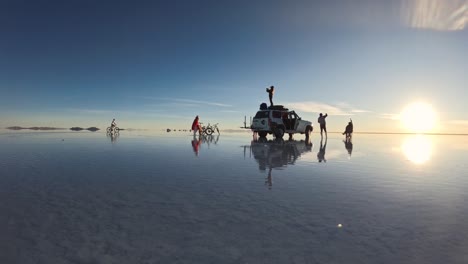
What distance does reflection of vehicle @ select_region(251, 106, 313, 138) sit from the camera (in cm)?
2483

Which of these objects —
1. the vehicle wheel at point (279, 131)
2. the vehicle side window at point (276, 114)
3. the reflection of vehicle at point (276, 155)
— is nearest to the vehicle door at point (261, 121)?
the vehicle side window at point (276, 114)

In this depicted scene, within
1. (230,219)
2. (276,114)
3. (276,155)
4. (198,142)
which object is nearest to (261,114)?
(276,114)

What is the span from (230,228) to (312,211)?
149cm

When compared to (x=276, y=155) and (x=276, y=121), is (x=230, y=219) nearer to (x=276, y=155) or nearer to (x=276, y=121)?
(x=276, y=155)

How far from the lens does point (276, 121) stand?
25.1 m

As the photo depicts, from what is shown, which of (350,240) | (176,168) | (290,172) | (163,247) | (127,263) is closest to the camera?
(127,263)

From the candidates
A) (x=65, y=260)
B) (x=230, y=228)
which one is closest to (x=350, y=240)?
(x=230, y=228)

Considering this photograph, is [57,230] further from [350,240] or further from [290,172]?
[290,172]

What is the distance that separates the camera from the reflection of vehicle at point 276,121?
24.8 meters

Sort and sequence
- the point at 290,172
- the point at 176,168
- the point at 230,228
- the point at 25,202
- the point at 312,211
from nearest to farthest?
the point at 230,228, the point at 312,211, the point at 25,202, the point at 290,172, the point at 176,168

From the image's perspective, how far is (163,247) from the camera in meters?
3.20

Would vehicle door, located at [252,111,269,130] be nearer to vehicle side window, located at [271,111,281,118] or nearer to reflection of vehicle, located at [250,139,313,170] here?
vehicle side window, located at [271,111,281,118]

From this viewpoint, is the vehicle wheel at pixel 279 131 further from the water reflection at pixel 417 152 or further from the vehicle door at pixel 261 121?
the water reflection at pixel 417 152

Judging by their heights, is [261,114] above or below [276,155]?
above
